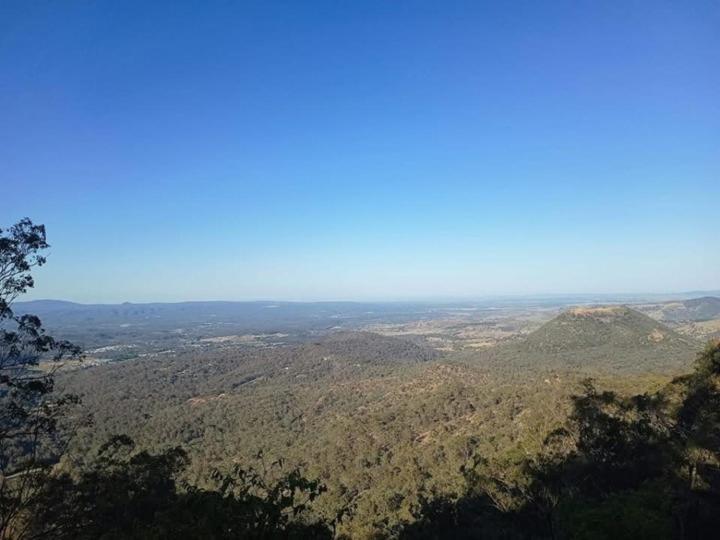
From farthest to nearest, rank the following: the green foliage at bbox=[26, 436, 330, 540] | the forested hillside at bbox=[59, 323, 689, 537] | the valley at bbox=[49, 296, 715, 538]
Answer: the valley at bbox=[49, 296, 715, 538]
the forested hillside at bbox=[59, 323, 689, 537]
the green foliage at bbox=[26, 436, 330, 540]

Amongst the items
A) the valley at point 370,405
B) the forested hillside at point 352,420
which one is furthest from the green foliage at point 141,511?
the forested hillside at point 352,420

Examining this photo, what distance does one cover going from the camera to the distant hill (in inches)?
3812

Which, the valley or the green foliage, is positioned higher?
the green foliage

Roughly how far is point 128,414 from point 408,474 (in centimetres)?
6115

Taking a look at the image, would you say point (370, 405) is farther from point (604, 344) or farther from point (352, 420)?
→ point (604, 344)

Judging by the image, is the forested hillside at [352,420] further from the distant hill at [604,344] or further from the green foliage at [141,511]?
the green foliage at [141,511]

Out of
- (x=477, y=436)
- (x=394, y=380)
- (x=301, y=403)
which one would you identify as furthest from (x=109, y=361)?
(x=477, y=436)

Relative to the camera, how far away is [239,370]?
131375mm

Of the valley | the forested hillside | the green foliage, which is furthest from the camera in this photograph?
the valley

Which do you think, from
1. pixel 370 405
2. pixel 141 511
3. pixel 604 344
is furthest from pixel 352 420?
pixel 604 344

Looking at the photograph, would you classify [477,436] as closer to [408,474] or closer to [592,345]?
[408,474]

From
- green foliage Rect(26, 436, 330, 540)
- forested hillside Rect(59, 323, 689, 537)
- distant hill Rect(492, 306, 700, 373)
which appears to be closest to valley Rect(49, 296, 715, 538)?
forested hillside Rect(59, 323, 689, 537)

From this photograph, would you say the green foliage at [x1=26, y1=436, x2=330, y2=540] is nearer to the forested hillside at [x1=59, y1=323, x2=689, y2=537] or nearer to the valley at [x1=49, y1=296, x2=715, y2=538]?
the valley at [x1=49, y1=296, x2=715, y2=538]

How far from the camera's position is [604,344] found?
115875 millimetres
